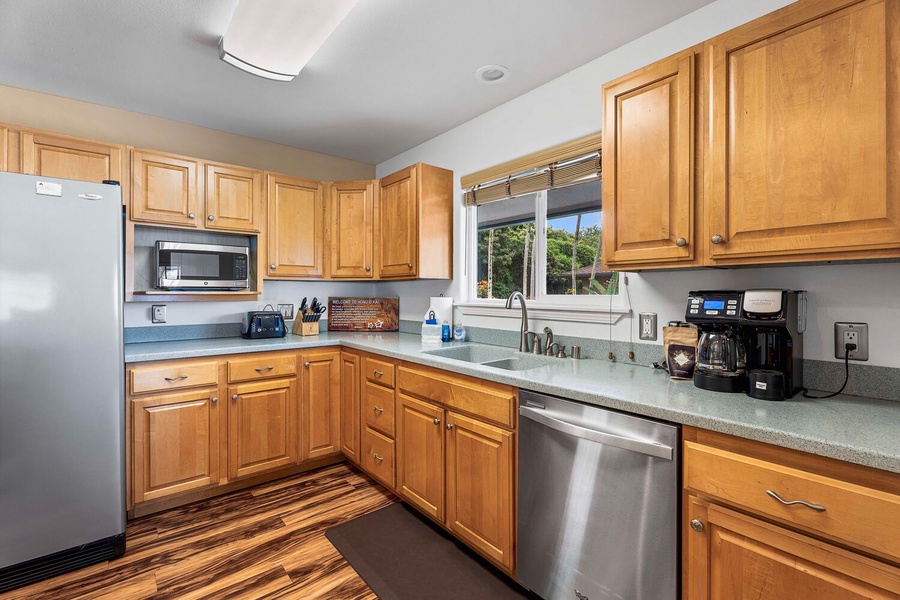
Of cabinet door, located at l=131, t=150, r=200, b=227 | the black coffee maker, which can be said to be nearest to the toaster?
cabinet door, located at l=131, t=150, r=200, b=227

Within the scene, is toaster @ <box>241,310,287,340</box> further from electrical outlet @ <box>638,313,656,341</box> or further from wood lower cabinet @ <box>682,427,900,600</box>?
wood lower cabinet @ <box>682,427,900,600</box>

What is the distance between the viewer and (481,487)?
6.15ft

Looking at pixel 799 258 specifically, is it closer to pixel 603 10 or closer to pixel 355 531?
pixel 603 10

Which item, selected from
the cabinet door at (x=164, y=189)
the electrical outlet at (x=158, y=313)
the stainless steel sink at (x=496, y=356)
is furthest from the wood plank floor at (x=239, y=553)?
the cabinet door at (x=164, y=189)

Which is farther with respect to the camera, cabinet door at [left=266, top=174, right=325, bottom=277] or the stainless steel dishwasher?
cabinet door at [left=266, top=174, right=325, bottom=277]

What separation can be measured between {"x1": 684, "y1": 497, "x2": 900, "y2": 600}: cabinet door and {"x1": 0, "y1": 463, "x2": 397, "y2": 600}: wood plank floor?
130cm

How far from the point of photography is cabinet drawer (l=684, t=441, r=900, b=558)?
0.91 m

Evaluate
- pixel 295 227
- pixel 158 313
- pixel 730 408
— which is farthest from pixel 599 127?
pixel 158 313

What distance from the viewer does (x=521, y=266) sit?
272cm

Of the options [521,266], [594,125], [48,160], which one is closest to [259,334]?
[48,160]

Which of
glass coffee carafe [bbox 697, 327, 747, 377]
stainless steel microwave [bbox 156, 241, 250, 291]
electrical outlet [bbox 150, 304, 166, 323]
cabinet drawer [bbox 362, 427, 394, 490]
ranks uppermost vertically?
stainless steel microwave [bbox 156, 241, 250, 291]

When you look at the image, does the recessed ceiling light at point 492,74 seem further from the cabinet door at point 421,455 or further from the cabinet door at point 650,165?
the cabinet door at point 421,455

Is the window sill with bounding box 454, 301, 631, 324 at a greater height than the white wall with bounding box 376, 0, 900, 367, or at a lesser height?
lesser

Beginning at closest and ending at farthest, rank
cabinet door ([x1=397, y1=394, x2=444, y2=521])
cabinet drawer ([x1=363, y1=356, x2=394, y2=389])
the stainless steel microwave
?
cabinet door ([x1=397, y1=394, x2=444, y2=521])
cabinet drawer ([x1=363, y1=356, x2=394, y2=389])
the stainless steel microwave
